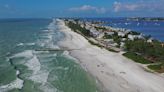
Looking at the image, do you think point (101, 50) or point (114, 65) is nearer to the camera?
point (114, 65)

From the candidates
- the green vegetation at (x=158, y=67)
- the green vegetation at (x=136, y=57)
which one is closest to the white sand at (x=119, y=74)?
the green vegetation at (x=136, y=57)

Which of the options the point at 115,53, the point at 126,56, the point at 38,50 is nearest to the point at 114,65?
the point at 126,56

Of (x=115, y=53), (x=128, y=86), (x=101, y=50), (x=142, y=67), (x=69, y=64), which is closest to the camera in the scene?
(x=128, y=86)

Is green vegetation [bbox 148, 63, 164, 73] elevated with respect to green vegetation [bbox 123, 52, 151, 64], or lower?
elevated

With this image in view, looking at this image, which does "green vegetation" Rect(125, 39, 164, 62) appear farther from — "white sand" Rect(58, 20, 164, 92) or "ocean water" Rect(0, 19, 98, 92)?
"ocean water" Rect(0, 19, 98, 92)

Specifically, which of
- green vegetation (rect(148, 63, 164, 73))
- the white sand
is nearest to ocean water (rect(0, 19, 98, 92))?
the white sand

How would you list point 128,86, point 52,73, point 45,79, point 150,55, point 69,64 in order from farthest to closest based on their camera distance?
point 150,55 → point 69,64 → point 52,73 → point 45,79 → point 128,86

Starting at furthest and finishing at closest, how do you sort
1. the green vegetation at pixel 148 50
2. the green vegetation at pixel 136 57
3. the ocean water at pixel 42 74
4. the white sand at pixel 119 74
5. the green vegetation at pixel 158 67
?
1. the green vegetation at pixel 148 50
2. the green vegetation at pixel 136 57
3. the green vegetation at pixel 158 67
4. the white sand at pixel 119 74
5. the ocean water at pixel 42 74

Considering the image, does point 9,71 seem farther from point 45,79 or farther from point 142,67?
point 142,67

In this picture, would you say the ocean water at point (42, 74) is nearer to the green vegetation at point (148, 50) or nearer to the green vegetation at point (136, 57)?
the green vegetation at point (136, 57)
